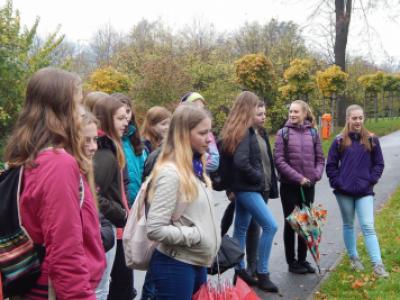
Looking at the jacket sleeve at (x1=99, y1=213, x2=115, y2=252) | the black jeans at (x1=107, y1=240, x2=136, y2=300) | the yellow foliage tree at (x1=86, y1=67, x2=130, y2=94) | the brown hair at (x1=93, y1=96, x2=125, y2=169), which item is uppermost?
the yellow foliage tree at (x1=86, y1=67, x2=130, y2=94)

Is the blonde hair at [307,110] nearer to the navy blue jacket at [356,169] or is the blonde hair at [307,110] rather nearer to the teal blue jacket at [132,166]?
the navy blue jacket at [356,169]

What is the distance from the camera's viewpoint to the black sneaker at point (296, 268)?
556 cm

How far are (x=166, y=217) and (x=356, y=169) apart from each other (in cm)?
304

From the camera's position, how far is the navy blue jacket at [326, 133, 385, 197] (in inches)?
208

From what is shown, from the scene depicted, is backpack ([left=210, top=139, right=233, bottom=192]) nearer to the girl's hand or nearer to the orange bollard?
the girl's hand

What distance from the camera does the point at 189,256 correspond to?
119 inches

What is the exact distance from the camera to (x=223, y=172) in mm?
5090

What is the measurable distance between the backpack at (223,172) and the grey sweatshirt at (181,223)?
1945mm

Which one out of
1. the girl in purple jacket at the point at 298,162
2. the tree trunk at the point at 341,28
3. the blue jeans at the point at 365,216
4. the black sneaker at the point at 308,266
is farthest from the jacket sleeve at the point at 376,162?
the tree trunk at the point at 341,28

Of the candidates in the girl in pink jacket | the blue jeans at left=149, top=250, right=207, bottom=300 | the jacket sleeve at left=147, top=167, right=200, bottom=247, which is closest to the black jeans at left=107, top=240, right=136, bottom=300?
the blue jeans at left=149, top=250, right=207, bottom=300

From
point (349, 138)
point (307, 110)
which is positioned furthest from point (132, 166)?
point (349, 138)

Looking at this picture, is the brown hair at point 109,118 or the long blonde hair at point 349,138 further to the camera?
the long blonde hair at point 349,138

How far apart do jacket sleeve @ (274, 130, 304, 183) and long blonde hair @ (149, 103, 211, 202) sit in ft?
7.71

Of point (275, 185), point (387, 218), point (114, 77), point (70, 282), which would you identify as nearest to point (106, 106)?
point (70, 282)
